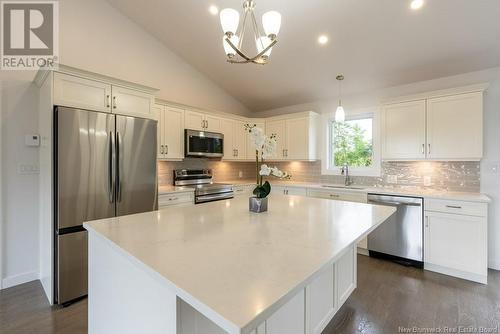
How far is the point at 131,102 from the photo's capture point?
279cm

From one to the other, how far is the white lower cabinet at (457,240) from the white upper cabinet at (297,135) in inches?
77.4

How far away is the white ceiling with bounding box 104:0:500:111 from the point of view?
250cm

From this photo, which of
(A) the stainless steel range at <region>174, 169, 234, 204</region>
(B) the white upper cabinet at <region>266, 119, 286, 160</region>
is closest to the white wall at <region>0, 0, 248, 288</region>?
(A) the stainless steel range at <region>174, 169, 234, 204</region>

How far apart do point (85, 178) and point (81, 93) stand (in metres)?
0.86

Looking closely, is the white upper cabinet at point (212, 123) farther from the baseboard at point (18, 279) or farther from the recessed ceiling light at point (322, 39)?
the baseboard at point (18, 279)

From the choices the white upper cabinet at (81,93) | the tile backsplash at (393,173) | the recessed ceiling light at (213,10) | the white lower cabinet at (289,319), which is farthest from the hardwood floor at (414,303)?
the recessed ceiling light at (213,10)

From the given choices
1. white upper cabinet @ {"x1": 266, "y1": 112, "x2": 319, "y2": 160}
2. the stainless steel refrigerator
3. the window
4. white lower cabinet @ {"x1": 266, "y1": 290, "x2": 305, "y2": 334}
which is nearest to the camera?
white lower cabinet @ {"x1": 266, "y1": 290, "x2": 305, "y2": 334}

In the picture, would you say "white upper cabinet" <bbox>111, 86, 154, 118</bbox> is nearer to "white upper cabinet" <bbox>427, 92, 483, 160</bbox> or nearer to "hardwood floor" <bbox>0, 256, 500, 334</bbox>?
"hardwood floor" <bbox>0, 256, 500, 334</bbox>

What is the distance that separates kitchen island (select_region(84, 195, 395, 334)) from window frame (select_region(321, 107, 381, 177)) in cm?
220

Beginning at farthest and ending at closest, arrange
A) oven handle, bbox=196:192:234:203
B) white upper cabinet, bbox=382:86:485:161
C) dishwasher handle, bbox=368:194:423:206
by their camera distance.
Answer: oven handle, bbox=196:192:234:203
dishwasher handle, bbox=368:194:423:206
white upper cabinet, bbox=382:86:485:161

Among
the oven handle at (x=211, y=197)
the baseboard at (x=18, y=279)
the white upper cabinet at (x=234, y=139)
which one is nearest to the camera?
the baseboard at (x=18, y=279)

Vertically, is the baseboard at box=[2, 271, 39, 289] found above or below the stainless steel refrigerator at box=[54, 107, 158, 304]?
below

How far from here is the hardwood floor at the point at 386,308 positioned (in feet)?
6.48

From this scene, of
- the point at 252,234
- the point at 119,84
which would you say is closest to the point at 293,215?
the point at 252,234
